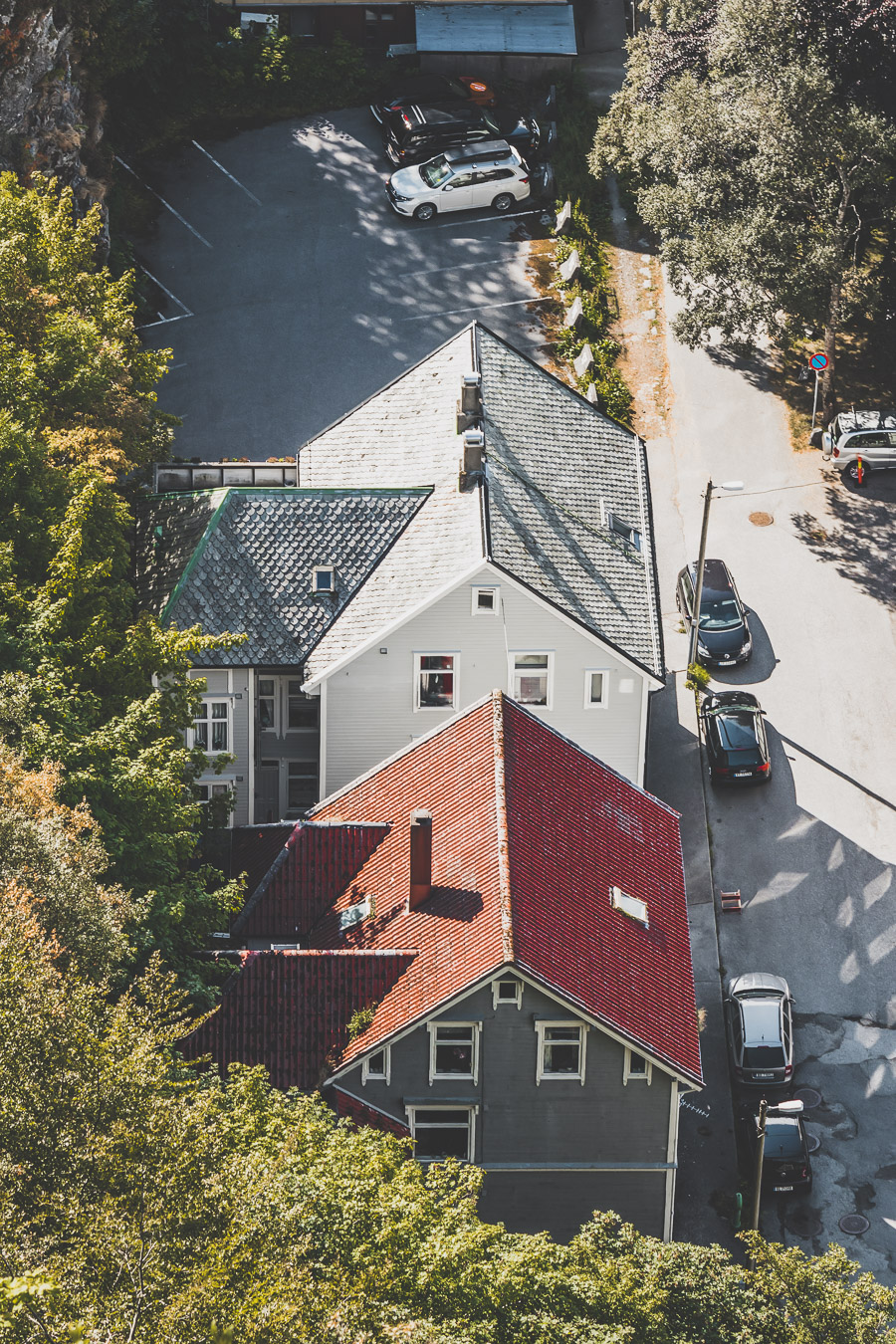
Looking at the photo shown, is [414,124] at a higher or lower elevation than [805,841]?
higher

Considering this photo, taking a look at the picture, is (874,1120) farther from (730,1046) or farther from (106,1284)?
(106,1284)

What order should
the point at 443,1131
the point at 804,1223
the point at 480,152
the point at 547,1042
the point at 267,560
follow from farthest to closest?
the point at 480,152
the point at 267,560
the point at 804,1223
the point at 443,1131
the point at 547,1042

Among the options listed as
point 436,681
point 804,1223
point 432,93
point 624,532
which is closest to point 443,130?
point 432,93

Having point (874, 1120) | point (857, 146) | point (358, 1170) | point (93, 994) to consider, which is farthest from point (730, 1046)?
point (857, 146)

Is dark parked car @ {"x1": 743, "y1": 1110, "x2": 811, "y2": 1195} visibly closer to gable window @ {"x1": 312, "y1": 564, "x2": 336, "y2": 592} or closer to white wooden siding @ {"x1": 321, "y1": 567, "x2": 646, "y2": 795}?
white wooden siding @ {"x1": 321, "y1": 567, "x2": 646, "y2": 795}

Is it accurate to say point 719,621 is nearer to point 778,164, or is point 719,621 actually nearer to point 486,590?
point 486,590

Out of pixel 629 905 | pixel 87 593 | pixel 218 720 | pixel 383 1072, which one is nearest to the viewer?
pixel 383 1072
